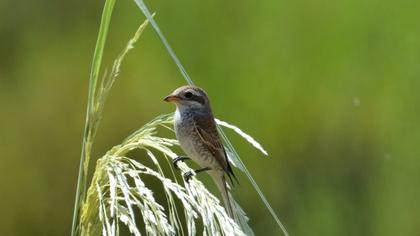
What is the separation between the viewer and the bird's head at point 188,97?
2492 millimetres

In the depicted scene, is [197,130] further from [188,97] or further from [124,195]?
[124,195]

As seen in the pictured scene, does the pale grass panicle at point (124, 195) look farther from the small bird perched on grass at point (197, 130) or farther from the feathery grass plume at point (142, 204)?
the small bird perched on grass at point (197, 130)

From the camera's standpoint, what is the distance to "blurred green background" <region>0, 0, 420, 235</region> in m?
3.29

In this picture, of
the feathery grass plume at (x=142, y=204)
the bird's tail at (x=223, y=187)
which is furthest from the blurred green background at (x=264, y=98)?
the feathery grass plume at (x=142, y=204)

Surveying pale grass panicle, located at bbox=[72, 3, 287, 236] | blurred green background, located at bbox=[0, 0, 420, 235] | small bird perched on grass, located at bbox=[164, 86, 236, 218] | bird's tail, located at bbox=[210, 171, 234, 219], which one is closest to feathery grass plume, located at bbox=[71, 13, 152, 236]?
pale grass panicle, located at bbox=[72, 3, 287, 236]

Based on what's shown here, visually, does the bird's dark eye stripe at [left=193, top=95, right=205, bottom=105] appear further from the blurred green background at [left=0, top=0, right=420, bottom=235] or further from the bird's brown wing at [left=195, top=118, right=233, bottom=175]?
the blurred green background at [left=0, top=0, right=420, bottom=235]

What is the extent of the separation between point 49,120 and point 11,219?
405 millimetres

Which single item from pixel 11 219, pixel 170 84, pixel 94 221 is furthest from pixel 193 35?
pixel 94 221

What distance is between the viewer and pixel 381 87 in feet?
11.4

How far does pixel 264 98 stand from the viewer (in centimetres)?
329

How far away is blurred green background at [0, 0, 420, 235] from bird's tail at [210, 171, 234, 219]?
0.84 metres

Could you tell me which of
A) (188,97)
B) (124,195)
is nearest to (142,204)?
(124,195)

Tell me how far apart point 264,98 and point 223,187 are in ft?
3.58

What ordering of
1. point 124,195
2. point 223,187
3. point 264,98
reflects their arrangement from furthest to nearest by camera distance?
point 264,98 < point 223,187 < point 124,195
